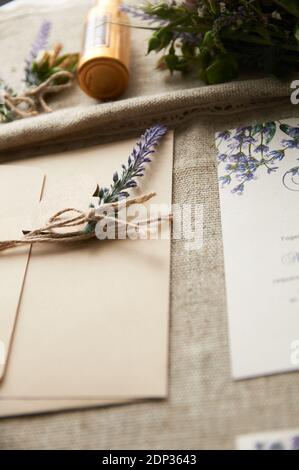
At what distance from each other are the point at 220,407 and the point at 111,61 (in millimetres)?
512

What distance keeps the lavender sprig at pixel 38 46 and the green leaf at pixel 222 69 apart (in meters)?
0.33

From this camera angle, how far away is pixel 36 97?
→ 81 cm

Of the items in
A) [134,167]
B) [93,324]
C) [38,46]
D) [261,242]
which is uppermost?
[38,46]

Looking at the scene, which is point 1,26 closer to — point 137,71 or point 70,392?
point 137,71

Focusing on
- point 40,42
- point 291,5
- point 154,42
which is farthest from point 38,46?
point 291,5

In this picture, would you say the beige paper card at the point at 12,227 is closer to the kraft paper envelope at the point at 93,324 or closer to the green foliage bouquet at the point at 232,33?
the kraft paper envelope at the point at 93,324

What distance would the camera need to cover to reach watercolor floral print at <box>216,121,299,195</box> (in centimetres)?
62

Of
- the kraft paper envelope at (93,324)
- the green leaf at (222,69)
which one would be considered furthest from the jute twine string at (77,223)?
the green leaf at (222,69)

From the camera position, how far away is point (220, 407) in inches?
18.7

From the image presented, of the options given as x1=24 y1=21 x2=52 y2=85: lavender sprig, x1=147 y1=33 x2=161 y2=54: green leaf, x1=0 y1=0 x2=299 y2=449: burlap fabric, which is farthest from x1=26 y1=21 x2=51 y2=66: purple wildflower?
x1=147 y1=33 x2=161 y2=54: green leaf

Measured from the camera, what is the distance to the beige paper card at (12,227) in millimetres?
554

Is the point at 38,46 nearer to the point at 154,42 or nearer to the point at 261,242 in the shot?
the point at 154,42

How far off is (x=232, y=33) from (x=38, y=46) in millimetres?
393

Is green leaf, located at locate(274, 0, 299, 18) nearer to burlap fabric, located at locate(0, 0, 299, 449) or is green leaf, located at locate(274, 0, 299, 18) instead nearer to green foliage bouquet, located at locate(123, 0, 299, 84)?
green foliage bouquet, located at locate(123, 0, 299, 84)
